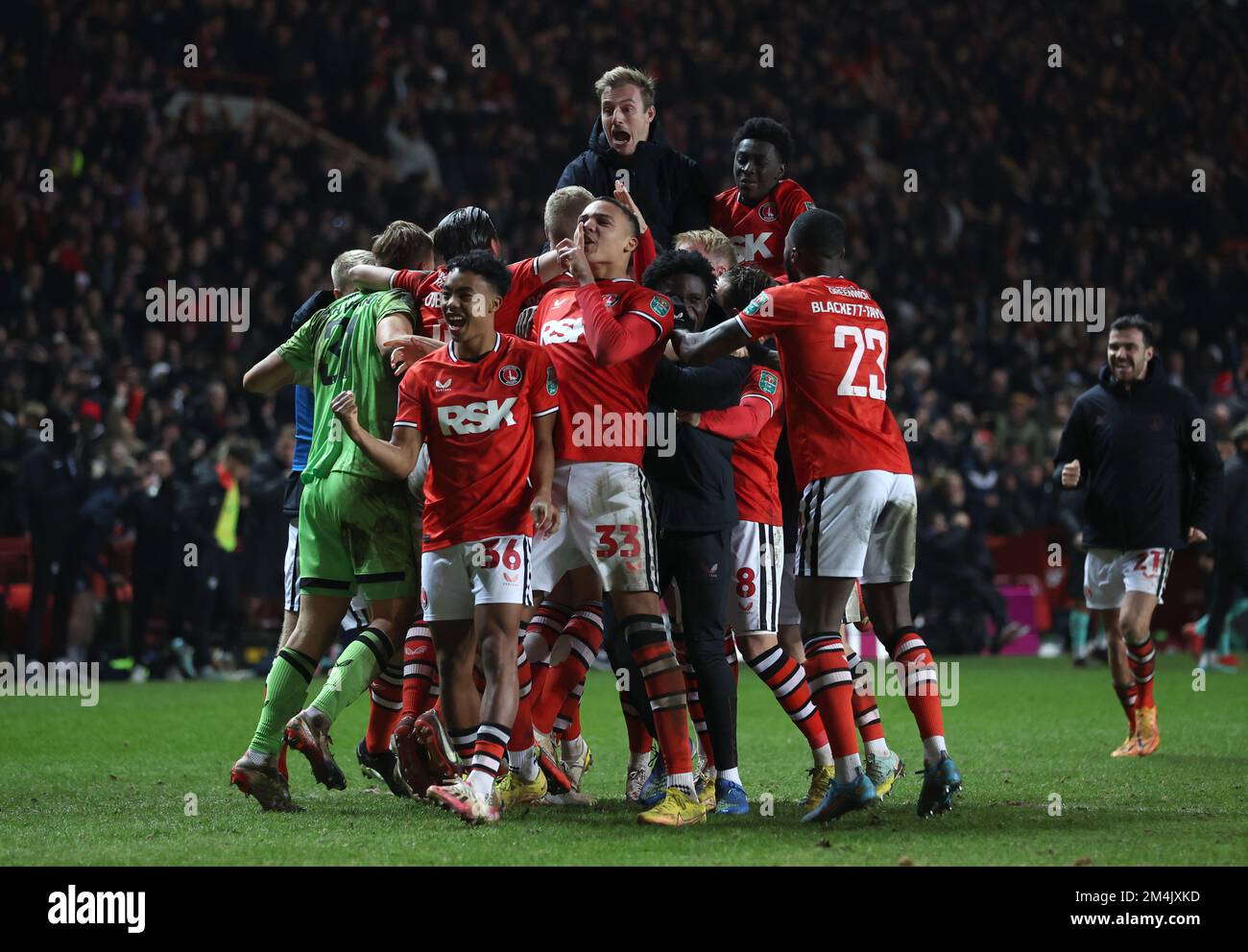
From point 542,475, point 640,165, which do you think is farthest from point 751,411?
point 640,165

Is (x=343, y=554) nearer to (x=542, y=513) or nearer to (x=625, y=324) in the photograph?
(x=542, y=513)

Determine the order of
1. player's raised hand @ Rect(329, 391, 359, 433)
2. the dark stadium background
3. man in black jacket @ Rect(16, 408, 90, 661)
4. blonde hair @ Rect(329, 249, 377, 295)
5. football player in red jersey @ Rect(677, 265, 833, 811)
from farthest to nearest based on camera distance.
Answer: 1. the dark stadium background
2. man in black jacket @ Rect(16, 408, 90, 661)
3. blonde hair @ Rect(329, 249, 377, 295)
4. football player in red jersey @ Rect(677, 265, 833, 811)
5. player's raised hand @ Rect(329, 391, 359, 433)

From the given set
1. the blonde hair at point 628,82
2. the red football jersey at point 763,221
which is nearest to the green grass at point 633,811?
the red football jersey at point 763,221

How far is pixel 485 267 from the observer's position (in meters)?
6.09

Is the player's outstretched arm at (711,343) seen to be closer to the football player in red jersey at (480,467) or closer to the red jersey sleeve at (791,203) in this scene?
the football player in red jersey at (480,467)

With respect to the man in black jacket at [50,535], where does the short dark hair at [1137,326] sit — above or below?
above

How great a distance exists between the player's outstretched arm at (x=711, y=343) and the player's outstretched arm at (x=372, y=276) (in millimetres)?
1472

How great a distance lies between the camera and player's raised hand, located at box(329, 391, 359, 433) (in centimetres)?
574

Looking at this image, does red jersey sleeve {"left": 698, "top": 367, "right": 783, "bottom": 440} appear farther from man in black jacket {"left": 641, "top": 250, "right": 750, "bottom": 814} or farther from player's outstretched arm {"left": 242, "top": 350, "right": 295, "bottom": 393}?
player's outstretched arm {"left": 242, "top": 350, "right": 295, "bottom": 393}

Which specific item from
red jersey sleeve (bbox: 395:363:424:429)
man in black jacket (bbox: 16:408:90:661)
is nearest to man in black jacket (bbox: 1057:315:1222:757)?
red jersey sleeve (bbox: 395:363:424:429)

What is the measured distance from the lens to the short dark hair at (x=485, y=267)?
20.0ft

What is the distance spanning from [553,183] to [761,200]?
47.1ft
